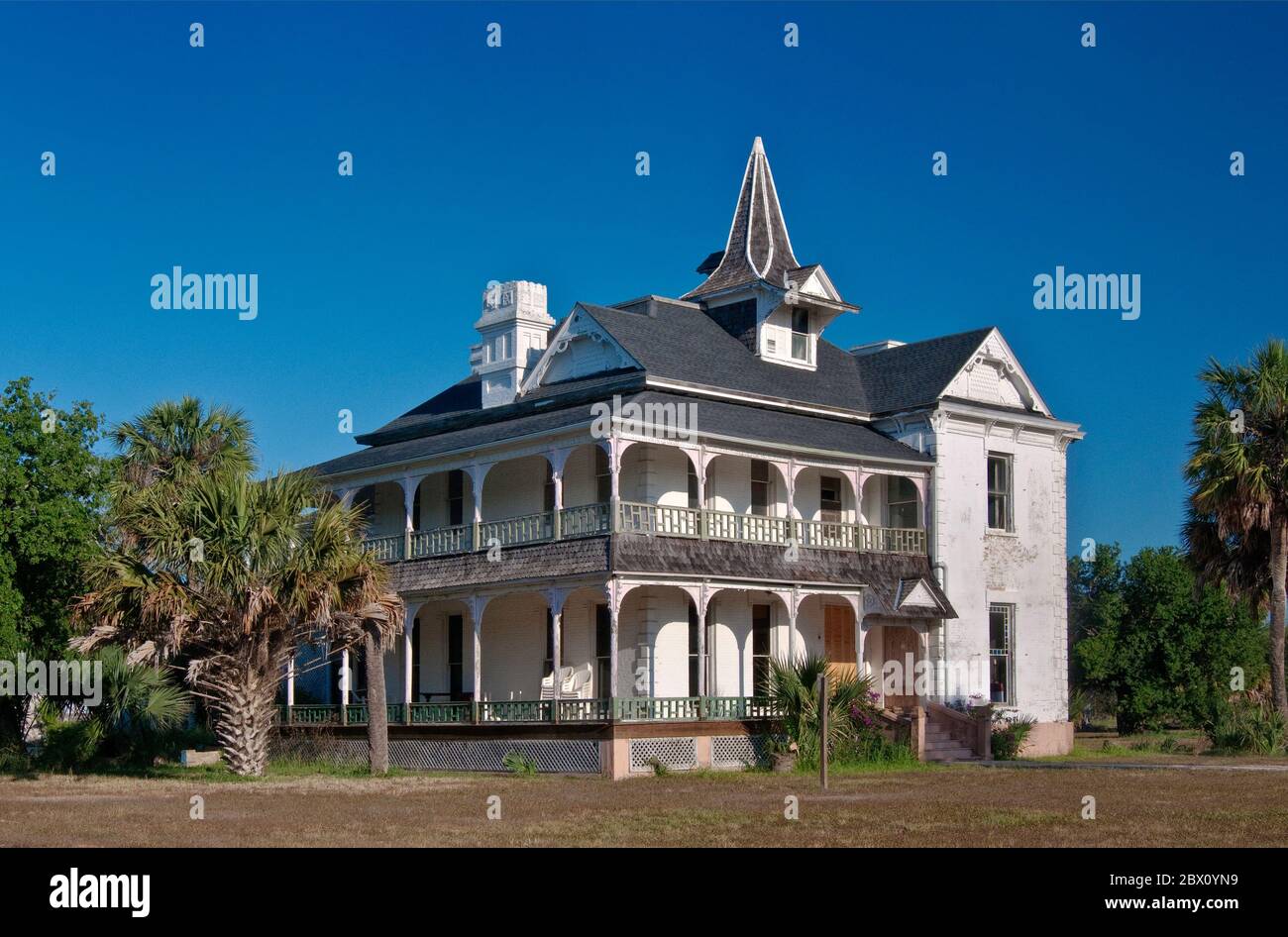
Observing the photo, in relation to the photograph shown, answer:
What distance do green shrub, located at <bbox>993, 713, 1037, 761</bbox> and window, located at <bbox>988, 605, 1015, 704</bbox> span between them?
2.36 feet

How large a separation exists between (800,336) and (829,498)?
14.6 ft

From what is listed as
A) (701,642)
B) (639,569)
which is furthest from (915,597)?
(639,569)

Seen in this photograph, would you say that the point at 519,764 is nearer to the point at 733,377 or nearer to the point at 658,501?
the point at 658,501

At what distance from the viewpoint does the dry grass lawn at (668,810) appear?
17903mm

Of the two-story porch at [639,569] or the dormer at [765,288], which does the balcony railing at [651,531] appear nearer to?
the two-story porch at [639,569]

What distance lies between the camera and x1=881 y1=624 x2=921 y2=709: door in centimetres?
3756

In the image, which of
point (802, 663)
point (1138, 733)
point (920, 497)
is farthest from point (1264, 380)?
point (1138, 733)

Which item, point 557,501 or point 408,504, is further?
point 408,504

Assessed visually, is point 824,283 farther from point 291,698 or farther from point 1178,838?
point 1178,838

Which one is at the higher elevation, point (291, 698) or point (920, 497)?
point (920, 497)

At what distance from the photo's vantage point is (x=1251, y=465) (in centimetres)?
3738

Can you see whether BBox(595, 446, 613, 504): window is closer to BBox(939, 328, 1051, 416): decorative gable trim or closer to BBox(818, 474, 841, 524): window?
BBox(818, 474, 841, 524): window

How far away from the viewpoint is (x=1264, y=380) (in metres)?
37.8
